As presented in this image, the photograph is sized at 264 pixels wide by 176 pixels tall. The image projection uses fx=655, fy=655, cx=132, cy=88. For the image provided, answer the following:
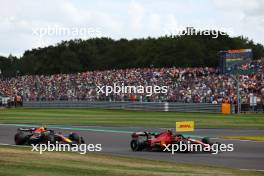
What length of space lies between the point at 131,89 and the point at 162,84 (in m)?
3.20

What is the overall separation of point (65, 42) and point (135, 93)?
76.6 metres

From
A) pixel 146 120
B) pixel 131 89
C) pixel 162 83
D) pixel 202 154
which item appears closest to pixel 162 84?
pixel 162 83

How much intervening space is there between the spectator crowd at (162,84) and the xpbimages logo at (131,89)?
1.17ft

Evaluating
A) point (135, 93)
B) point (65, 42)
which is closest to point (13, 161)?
point (135, 93)

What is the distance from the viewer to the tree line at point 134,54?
9331 centimetres

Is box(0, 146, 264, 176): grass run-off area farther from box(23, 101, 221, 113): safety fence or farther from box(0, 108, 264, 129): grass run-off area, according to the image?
box(23, 101, 221, 113): safety fence

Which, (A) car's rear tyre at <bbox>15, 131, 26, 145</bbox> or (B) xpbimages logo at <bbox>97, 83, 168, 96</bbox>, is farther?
(B) xpbimages logo at <bbox>97, 83, 168, 96</bbox>

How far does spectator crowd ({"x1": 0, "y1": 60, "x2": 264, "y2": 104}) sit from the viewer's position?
145 feet

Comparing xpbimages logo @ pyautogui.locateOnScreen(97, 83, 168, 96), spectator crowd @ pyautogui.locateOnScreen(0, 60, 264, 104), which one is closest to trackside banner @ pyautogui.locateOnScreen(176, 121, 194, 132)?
spectator crowd @ pyautogui.locateOnScreen(0, 60, 264, 104)

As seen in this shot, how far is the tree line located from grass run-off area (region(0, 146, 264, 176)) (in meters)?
69.6

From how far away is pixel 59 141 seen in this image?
18.3 metres

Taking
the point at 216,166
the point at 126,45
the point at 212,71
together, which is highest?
the point at 126,45

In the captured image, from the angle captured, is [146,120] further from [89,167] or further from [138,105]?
[89,167]

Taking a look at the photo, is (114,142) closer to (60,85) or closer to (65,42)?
(60,85)
